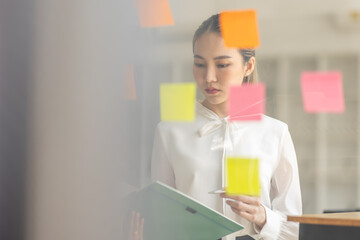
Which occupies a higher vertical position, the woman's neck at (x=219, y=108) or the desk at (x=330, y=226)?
the woman's neck at (x=219, y=108)

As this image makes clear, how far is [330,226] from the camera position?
620mm

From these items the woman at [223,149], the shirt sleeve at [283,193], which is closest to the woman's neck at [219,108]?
the woman at [223,149]

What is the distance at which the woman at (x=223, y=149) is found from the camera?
0.67m

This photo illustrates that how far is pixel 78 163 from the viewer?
2.55ft

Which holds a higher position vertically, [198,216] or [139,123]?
[139,123]

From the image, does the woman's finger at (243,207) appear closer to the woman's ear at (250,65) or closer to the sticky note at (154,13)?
the woman's ear at (250,65)

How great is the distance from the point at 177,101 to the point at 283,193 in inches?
8.9

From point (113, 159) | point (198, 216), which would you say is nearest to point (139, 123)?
point (113, 159)

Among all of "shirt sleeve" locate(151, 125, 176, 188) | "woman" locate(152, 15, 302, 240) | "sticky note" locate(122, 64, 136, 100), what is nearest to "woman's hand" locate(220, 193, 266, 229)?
"woman" locate(152, 15, 302, 240)

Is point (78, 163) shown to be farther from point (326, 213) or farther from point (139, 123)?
point (326, 213)

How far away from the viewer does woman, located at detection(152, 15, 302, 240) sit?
672 millimetres

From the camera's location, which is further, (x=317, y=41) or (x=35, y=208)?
(x=35, y=208)

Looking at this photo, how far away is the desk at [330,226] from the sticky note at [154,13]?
38 centimetres

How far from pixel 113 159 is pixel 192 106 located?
0.17 m
